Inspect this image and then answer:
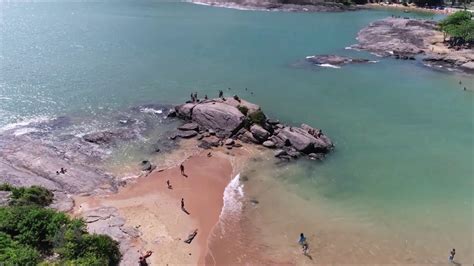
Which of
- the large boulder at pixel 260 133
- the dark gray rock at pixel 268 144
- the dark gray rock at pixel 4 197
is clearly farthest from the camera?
the large boulder at pixel 260 133

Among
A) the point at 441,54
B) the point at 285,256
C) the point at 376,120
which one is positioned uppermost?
the point at 441,54

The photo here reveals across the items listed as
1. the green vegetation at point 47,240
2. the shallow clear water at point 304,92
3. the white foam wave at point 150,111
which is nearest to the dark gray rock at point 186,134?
the white foam wave at point 150,111

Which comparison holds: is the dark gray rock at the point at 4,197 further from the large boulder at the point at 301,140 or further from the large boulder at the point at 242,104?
the large boulder at the point at 242,104

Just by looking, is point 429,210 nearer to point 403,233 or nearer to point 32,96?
point 403,233

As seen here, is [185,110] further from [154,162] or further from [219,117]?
[154,162]

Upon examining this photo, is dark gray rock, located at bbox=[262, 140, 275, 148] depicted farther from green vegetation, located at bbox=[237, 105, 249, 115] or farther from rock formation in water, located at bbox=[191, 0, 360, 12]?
rock formation in water, located at bbox=[191, 0, 360, 12]

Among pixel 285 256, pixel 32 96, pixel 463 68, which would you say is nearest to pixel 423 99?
pixel 463 68

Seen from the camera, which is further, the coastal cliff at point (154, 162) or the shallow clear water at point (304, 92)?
the shallow clear water at point (304, 92)
